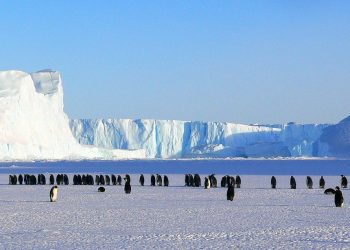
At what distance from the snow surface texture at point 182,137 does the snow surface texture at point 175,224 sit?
9999cm

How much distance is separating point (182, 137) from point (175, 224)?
112 meters

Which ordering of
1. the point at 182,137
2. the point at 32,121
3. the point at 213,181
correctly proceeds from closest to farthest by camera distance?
the point at 213,181 < the point at 32,121 < the point at 182,137

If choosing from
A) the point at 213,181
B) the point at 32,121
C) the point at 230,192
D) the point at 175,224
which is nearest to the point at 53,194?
the point at 230,192

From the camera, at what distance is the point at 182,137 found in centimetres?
12594

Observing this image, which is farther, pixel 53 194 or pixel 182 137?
pixel 182 137

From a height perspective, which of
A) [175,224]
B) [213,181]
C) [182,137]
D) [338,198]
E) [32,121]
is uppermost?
[32,121]

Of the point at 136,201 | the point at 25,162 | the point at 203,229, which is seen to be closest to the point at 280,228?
the point at 203,229

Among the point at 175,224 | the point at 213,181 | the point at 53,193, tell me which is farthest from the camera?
the point at 213,181

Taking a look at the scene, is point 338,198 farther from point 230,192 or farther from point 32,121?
point 32,121

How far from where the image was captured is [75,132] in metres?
123

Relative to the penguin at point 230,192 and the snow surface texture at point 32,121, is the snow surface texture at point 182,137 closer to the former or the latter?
the snow surface texture at point 32,121

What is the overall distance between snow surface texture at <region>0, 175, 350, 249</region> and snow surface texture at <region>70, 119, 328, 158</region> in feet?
328

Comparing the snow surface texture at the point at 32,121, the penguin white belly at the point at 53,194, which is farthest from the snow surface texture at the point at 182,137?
the penguin white belly at the point at 53,194

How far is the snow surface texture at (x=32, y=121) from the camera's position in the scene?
3403 inches
